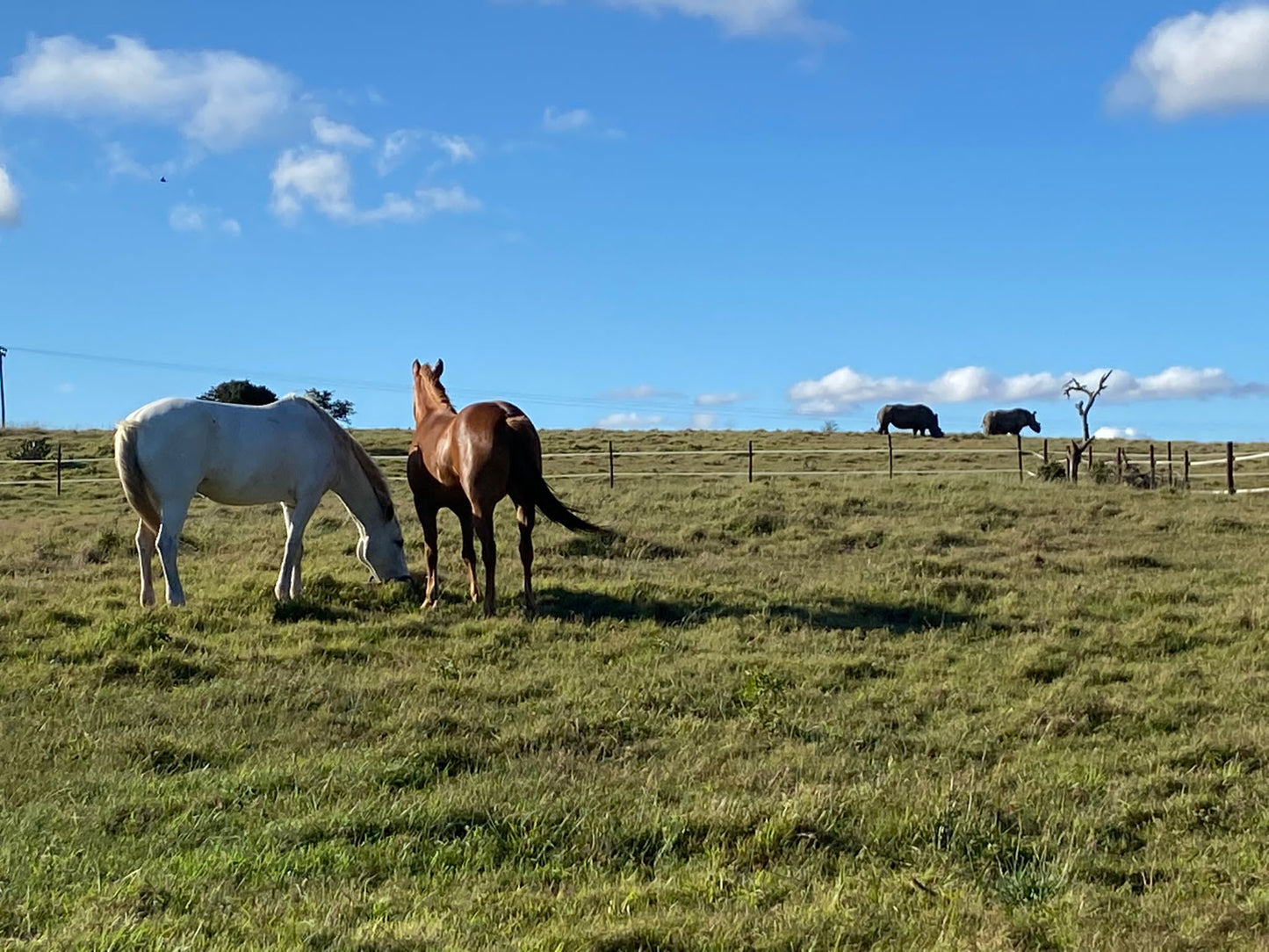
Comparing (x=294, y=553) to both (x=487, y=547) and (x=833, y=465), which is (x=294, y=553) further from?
(x=833, y=465)

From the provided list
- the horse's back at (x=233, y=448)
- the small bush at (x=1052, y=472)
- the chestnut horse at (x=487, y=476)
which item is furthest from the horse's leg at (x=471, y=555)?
the small bush at (x=1052, y=472)

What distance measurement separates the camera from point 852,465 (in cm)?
3200

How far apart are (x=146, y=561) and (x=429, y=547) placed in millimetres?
2433

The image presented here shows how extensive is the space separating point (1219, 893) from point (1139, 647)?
4741 millimetres

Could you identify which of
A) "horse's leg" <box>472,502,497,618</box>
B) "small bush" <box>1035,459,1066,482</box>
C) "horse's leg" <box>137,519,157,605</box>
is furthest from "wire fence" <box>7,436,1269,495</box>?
"horse's leg" <box>472,502,497,618</box>

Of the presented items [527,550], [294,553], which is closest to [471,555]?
[527,550]

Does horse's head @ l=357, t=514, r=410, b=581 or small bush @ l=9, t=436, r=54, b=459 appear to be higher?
small bush @ l=9, t=436, r=54, b=459

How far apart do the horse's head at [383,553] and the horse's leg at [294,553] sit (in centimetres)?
62

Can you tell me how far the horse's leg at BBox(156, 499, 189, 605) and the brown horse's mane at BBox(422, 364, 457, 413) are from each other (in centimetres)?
260

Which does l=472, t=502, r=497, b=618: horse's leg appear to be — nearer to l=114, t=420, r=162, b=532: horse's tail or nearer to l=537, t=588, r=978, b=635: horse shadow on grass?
l=537, t=588, r=978, b=635: horse shadow on grass

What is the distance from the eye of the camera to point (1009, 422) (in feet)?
197

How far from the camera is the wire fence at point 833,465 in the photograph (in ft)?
81.7

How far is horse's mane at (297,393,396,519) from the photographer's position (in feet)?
36.2

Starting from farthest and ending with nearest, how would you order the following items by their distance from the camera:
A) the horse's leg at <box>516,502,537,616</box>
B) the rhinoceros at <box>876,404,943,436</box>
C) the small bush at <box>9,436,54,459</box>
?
the rhinoceros at <box>876,404,943,436</box>
the small bush at <box>9,436,54,459</box>
the horse's leg at <box>516,502,537,616</box>
